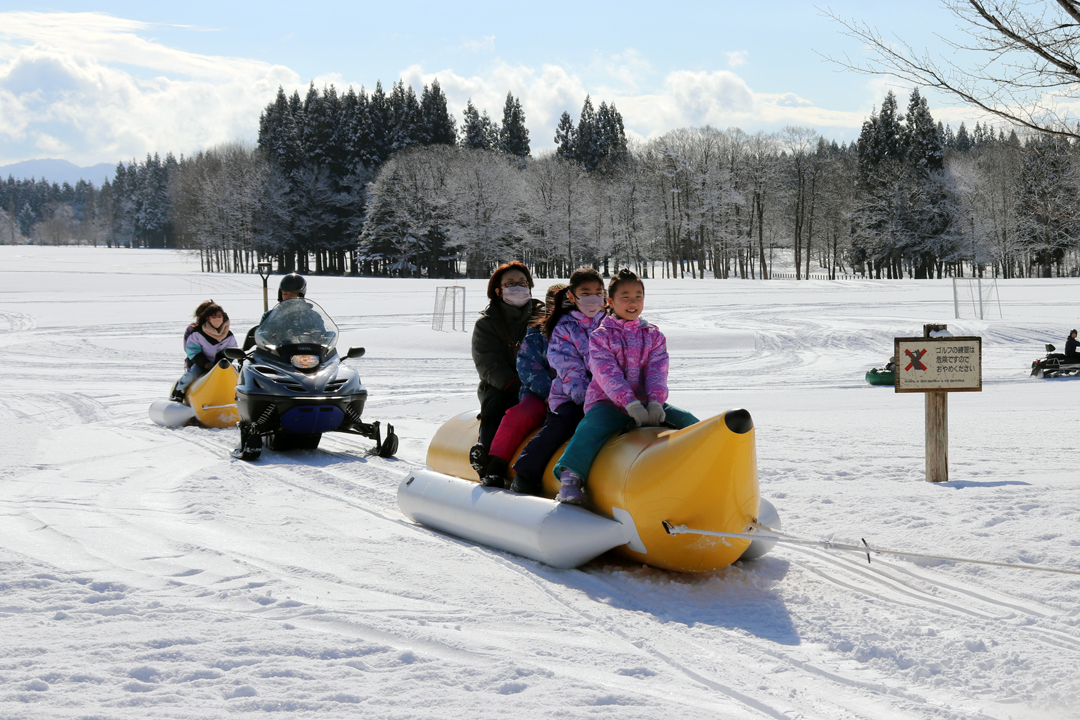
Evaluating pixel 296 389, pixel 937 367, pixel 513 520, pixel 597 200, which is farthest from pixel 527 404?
pixel 597 200

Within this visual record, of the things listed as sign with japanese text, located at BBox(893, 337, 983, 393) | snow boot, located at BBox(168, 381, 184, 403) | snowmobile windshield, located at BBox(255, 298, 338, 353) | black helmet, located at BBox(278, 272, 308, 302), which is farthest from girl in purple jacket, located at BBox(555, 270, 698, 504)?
snow boot, located at BBox(168, 381, 184, 403)

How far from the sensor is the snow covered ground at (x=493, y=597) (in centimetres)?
357

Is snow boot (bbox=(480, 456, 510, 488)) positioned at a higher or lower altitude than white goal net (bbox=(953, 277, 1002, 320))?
lower

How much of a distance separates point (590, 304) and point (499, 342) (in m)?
1.41

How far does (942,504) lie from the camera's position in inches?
264

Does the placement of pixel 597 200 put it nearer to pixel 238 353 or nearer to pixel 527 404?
pixel 238 353

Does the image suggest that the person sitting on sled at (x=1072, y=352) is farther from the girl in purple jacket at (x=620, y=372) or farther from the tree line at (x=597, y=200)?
the tree line at (x=597, y=200)

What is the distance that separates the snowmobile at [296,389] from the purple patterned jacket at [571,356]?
3.90 m

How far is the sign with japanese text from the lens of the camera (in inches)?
309

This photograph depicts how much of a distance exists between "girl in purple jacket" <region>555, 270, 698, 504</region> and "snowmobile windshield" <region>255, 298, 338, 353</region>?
515cm

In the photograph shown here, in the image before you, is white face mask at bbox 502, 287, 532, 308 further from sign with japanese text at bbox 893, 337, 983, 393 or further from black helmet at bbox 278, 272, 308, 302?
black helmet at bbox 278, 272, 308, 302

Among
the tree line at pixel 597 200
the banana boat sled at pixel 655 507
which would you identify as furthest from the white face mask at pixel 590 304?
the tree line at pixel 597 200

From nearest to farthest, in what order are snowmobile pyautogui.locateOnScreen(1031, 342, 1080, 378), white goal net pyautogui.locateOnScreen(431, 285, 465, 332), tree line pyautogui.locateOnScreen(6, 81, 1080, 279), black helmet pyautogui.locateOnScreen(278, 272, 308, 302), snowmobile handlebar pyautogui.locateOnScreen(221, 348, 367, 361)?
snowmobile handlebar pyautogui.locateOnScreen(221, 348, 367, 361)
black helmet pyautogui.locateOnScreen(278, 272, 308, 302)
snowmobile pyautogui.locateOnScreen(1031, 342, 1080, 378)
white goal net pyautogui.locateOnScreen(431, 285, 465, 332)
tree line pyautogui.locateOnScreen(6, 81, 1080, 279)

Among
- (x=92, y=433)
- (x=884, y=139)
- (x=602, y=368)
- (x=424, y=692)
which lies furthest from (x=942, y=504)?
(x=884, y=139)
